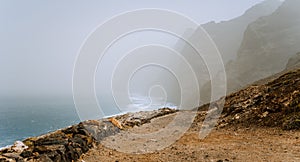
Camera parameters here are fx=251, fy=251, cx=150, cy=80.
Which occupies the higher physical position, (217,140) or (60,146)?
A: (60,146)

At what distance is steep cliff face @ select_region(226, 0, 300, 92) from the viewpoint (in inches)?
4412

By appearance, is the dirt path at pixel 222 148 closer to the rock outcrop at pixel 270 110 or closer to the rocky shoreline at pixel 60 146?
the rocky shoreline at pixel 60 146

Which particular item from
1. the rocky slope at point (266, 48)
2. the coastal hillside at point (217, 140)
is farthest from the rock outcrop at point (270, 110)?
the rocky slope at point (266, 48)

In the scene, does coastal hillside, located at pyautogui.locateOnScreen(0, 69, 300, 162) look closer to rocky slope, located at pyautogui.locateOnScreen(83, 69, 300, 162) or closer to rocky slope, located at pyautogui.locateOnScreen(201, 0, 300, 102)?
rocky slope, located at pyautogui.locateOnScreen(83, 69, 300, 162)

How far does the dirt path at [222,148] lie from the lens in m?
10.8

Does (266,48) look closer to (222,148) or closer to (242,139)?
(242,139)

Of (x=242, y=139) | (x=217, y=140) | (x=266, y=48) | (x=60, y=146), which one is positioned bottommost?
(x=242, y=139)

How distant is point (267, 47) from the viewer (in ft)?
417

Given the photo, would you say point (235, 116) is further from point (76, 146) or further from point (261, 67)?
point (261, 67)

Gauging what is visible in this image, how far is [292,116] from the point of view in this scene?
15344mm

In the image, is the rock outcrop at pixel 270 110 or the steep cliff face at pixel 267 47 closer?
the rock outcrop at pixel 270 110

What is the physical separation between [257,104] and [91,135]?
12942 millimetres

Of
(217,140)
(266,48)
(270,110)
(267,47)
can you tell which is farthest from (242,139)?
(267,47)

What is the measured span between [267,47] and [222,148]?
12945cm
